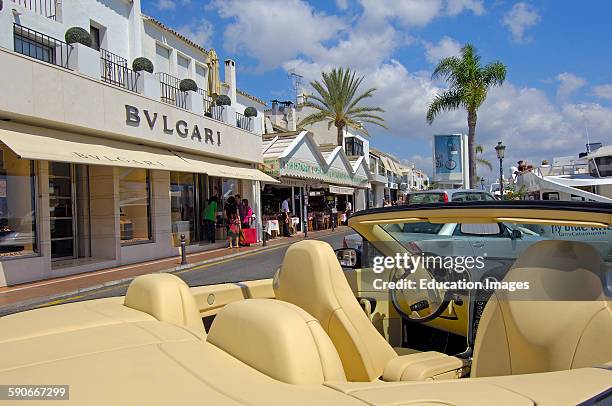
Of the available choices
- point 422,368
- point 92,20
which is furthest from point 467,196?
point 92,20

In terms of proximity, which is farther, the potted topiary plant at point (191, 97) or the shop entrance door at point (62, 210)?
the potted topiary plant at point (191, 97)

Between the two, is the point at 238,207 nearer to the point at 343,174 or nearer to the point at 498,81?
the point at 343,174

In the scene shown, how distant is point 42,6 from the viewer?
12609mm

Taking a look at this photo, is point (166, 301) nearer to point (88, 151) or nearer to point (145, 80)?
point (88, 151)

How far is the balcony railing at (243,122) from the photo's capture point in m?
18.6

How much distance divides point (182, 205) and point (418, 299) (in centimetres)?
1364

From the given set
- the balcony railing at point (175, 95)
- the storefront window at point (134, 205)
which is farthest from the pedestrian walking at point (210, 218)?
the balcony railing at point (175, 95)

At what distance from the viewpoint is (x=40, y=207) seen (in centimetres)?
1026

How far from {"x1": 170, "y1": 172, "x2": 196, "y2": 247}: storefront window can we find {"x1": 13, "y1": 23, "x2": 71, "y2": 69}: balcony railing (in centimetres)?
479

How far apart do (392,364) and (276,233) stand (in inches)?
730

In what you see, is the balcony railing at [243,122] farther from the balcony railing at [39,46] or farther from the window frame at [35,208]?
the window frame at [35,208]

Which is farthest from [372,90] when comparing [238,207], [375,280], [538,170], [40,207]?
[375,280]

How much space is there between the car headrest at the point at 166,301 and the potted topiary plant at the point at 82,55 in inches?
399

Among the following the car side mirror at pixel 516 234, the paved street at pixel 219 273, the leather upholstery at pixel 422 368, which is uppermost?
the car side mirror at pixel 516 234
